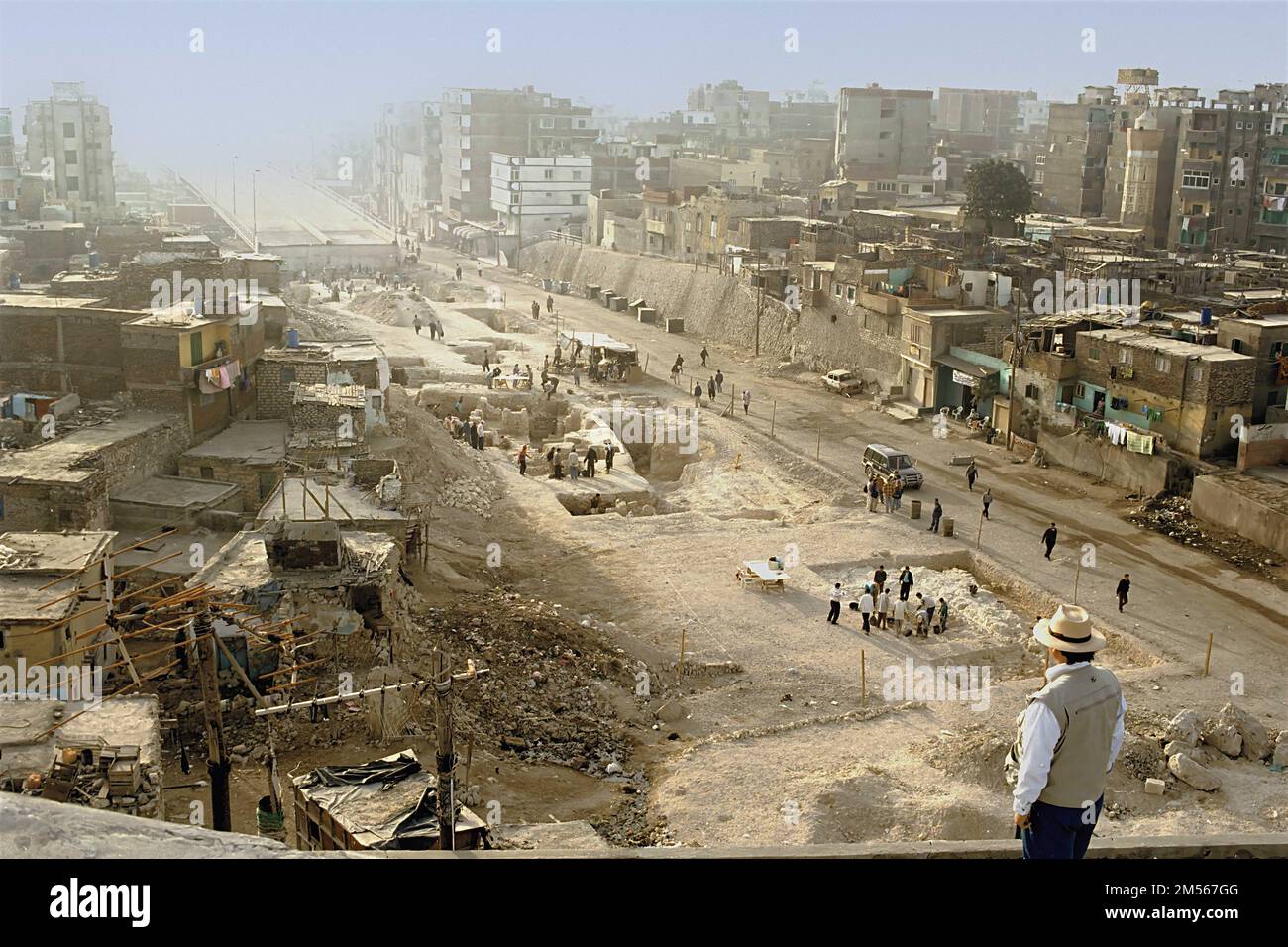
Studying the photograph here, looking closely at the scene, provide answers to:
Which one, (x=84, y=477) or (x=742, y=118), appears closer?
(x=84, y=477)

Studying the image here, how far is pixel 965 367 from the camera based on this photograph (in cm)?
4350

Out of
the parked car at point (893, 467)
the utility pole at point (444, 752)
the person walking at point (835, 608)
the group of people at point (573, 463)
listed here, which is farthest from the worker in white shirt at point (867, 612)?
the utility pole at point (444, 752)

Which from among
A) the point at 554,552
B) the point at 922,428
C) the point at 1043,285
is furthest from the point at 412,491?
the point at 1043,285

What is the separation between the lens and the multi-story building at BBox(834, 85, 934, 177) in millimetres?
98188

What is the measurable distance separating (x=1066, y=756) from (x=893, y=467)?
2928cm

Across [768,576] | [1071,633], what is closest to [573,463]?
[768,576]

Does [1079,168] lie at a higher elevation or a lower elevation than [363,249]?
higher

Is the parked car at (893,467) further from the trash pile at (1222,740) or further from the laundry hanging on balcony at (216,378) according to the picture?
the laundry hanging on balcony at (216,378)

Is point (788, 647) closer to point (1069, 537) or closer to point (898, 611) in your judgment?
point (898, 611)

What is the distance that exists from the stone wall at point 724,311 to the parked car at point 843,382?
858 millimetres

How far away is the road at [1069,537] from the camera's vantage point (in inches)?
1029

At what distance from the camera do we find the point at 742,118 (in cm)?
15250

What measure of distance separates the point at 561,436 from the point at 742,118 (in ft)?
384
